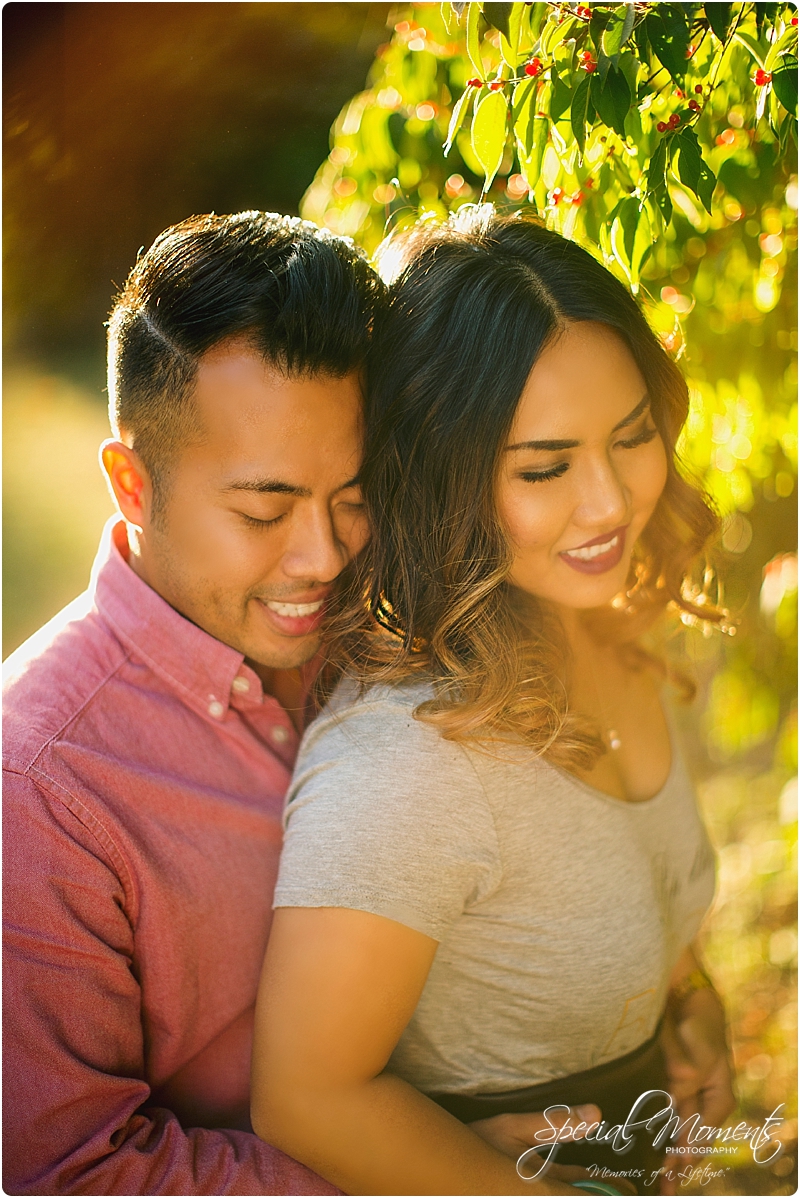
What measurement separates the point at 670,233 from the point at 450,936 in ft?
3.56

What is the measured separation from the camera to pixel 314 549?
4.08 feet

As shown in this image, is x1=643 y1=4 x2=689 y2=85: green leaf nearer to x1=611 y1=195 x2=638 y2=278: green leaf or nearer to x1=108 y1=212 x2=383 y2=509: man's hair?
x1=611 y1=195 x2=638 y2=278: green leaf

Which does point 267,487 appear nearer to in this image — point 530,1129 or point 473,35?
point 473,35

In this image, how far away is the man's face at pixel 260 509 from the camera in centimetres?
119

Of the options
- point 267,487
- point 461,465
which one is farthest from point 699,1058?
point 267,487

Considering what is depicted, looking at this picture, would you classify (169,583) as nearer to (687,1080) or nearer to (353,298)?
(353,298)

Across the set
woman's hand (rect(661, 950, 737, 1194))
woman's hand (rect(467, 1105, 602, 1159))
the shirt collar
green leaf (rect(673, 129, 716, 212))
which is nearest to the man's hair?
the shirt collar

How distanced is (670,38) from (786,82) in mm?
156

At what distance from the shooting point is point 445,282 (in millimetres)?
1234

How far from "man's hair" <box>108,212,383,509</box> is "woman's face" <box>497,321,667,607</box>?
27cm

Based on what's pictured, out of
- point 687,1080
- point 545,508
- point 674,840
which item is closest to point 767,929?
point 687,1080

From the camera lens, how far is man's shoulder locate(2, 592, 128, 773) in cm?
115

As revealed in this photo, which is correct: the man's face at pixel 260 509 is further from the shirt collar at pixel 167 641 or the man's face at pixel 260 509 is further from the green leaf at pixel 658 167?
the green leaf at pixel 658 167

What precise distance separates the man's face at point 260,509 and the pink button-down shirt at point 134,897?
0.17ft
